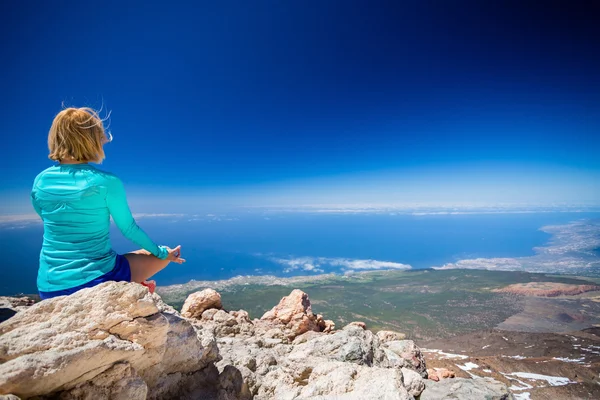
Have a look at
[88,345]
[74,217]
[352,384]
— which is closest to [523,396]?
[352,384]

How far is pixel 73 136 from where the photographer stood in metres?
3.49

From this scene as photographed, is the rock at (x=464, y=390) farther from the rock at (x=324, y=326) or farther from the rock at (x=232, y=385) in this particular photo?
the rock at (x=324, y=326)

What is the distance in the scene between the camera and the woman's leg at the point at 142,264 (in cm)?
416

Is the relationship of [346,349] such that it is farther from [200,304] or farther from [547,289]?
[547,289]

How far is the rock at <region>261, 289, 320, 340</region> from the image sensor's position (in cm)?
1559

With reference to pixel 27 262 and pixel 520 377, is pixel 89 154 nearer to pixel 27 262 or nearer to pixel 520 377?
pixel 520 377

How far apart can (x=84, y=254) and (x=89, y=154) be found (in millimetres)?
1294

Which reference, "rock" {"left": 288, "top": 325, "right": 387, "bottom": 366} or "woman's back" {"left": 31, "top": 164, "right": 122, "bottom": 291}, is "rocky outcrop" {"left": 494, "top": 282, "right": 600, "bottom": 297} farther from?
"woman's back" {"left": 31, "top": 164, "right": 122, "bottom": 291}

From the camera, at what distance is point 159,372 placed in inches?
171

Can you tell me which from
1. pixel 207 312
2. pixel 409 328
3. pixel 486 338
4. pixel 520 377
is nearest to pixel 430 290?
pixel 409 328

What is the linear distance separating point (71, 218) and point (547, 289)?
21181 cm

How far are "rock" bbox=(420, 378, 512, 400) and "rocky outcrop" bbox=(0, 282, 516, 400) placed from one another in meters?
0.05

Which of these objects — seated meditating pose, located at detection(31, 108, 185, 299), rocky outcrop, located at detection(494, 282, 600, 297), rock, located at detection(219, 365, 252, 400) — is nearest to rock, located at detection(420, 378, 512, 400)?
rock, located at detection(219, 365, 252, 400)

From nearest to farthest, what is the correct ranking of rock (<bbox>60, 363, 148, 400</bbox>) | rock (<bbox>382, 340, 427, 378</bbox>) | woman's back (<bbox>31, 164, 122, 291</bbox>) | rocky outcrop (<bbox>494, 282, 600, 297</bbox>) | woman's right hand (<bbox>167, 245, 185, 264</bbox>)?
rock (<bbox>60, 363, 148, 400</bbox>)
woman's back (<bbox>31, 164, 122, 291</bbox>)
woman's right hand (<bbox>167, 245, 185, 264</bbox>)
rock (<bbox>382, 340, 427, 378</bbox>)
rocky outcrop (<bbox>494, 282, 600, 297</bbox>)
